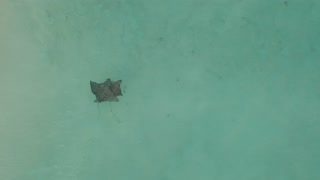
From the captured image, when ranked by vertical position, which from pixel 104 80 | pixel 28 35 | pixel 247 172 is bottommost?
pixel 247 172

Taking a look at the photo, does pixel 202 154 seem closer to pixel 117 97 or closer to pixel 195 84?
pixel 195 84

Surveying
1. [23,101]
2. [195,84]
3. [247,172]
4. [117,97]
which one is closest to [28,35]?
[23,101]

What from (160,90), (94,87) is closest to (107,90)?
(94,87)

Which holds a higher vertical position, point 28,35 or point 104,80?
point 28,35
